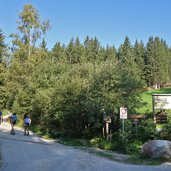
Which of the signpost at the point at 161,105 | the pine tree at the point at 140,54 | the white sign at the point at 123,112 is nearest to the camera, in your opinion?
the white sign at the point at 123,112

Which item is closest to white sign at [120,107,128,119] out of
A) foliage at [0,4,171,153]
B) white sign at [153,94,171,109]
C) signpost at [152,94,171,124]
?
foliage at [0,4,171,153]

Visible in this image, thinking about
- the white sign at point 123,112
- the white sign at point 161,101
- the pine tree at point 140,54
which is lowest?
the white sign at point 123,112

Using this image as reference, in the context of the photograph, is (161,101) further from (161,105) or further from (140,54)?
(140,54)

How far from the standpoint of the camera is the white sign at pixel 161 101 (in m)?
20.3

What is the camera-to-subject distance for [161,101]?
20531 mm

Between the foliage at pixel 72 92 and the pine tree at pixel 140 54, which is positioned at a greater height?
the pine tree at pixel 140 54

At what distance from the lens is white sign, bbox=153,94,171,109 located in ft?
66.6

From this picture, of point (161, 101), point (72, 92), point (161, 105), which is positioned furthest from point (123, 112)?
point (72, 92)

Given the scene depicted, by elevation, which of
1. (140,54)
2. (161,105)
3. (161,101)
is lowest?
(161,105)

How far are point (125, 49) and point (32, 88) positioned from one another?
214 ft

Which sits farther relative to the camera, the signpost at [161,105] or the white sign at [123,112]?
the signpost at [161,105]

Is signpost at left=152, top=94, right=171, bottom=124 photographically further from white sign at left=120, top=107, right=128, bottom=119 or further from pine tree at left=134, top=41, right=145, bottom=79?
pine tree at left=134, top=41, right=145, bottom=79

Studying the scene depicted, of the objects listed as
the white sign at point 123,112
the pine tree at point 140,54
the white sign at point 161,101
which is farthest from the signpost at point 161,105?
the pine tree at point 140,54

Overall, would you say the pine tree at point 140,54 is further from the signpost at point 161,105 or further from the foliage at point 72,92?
the signpost at point 161,105
